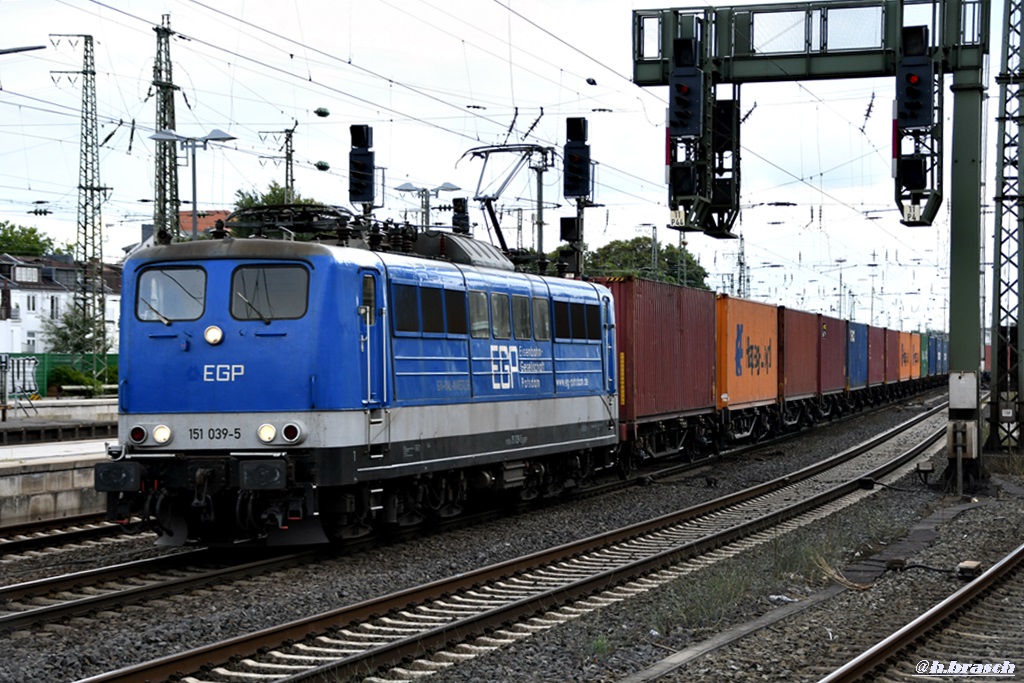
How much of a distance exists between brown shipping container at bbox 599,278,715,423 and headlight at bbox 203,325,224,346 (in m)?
9.48

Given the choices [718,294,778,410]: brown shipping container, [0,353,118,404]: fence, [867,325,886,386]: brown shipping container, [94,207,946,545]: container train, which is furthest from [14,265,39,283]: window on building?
[94,207,946,545]: container train

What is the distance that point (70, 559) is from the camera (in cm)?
1387

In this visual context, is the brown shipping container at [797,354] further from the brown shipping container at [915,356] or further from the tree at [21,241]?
the tree at [21,241]

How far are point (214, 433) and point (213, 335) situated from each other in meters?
0.99

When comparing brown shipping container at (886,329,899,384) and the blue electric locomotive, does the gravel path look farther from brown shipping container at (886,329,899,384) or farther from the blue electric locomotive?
brown shipping container at (886,329,899,384)

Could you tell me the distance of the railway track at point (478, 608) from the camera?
888 cm

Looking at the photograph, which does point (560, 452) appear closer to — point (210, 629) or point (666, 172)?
point (666, 172)

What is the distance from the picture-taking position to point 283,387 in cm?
1278

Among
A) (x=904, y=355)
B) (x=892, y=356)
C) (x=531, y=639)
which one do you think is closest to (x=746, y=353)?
(x=531, y=639)

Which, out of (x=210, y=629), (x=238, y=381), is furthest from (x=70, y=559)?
(x=210, y=629)

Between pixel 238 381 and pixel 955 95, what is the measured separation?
13.3m

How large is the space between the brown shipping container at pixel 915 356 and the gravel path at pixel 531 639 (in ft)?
151

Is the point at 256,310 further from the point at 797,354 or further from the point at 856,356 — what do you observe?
the point at 856,356

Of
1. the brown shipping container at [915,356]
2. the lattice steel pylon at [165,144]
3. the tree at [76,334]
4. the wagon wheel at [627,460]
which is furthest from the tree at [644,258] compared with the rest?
the wagon wheel at [627,460]
